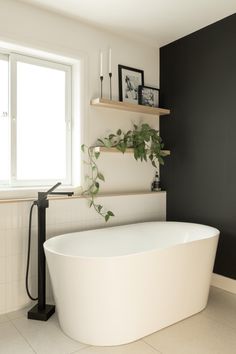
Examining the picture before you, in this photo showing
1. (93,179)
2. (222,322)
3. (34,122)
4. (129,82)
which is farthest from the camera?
(129,82)

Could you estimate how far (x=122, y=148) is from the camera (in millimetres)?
3039

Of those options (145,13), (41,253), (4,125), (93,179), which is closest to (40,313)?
(41,253)

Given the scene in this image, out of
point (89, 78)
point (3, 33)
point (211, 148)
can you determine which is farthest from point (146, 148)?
point (3, 33)

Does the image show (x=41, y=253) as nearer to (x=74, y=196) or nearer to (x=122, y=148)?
(x=74, y=196)

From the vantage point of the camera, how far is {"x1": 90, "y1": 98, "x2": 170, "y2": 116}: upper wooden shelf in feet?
9.73

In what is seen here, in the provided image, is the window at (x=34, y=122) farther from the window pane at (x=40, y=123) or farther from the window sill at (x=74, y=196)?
the window sill at (x=74, y=196)

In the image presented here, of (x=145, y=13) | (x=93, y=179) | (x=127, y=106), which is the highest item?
(x=145, y=13)

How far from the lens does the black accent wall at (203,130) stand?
2.93 metres

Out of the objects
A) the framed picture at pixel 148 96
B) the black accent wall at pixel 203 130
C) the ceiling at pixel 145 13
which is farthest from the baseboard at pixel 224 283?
the ceiling at pixel 145 13

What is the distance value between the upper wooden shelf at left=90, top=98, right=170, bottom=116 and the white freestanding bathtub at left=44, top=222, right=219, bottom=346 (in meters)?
1.30

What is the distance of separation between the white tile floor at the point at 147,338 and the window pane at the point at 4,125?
1239mm

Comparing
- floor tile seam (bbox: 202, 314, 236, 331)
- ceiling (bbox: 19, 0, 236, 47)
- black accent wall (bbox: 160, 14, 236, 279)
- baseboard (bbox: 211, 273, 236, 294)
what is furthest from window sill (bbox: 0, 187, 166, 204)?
ceiling (bbox: 19, 0, 236, 47)

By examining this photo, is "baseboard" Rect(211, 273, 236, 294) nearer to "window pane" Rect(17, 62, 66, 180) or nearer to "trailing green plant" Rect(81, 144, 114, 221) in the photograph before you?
"trailing green plant" Rect(81, 144, 114, 221)

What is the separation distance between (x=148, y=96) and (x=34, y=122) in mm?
Answer: 1308
